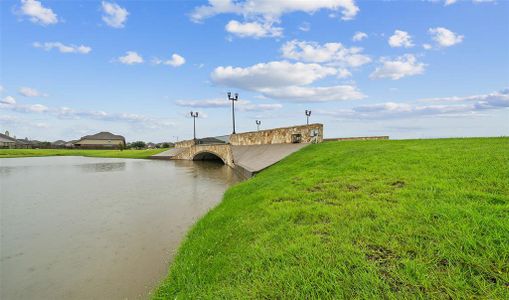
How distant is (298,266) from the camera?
11.3 ft

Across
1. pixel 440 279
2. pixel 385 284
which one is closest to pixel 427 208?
pixel 440 279

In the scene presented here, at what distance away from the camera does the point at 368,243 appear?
3639 millimetres

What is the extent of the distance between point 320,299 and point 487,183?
448 centimetres

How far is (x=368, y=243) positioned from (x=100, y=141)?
11930 cm

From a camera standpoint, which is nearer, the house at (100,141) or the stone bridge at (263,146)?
the stone bridge at (263,146)

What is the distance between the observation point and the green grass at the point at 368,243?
9.46ft

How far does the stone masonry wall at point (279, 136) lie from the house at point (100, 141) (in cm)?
8508

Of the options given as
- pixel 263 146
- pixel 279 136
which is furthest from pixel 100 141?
pixel 279 136

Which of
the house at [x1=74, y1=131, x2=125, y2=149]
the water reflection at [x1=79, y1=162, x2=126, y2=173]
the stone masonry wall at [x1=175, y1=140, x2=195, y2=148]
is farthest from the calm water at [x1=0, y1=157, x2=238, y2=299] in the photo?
the house at [x1=74, y1=131, x2=125, y2=149]

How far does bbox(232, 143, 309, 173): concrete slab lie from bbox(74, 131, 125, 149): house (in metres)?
86.8

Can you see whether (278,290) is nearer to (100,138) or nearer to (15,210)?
(15,210)

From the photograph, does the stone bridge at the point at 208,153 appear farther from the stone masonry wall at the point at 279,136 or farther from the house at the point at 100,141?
the house at the point at 100,141

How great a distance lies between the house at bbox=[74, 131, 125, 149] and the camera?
100 meters

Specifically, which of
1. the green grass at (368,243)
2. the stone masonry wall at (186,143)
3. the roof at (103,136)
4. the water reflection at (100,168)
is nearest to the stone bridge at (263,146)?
the stone masonry wall at (186,143)
